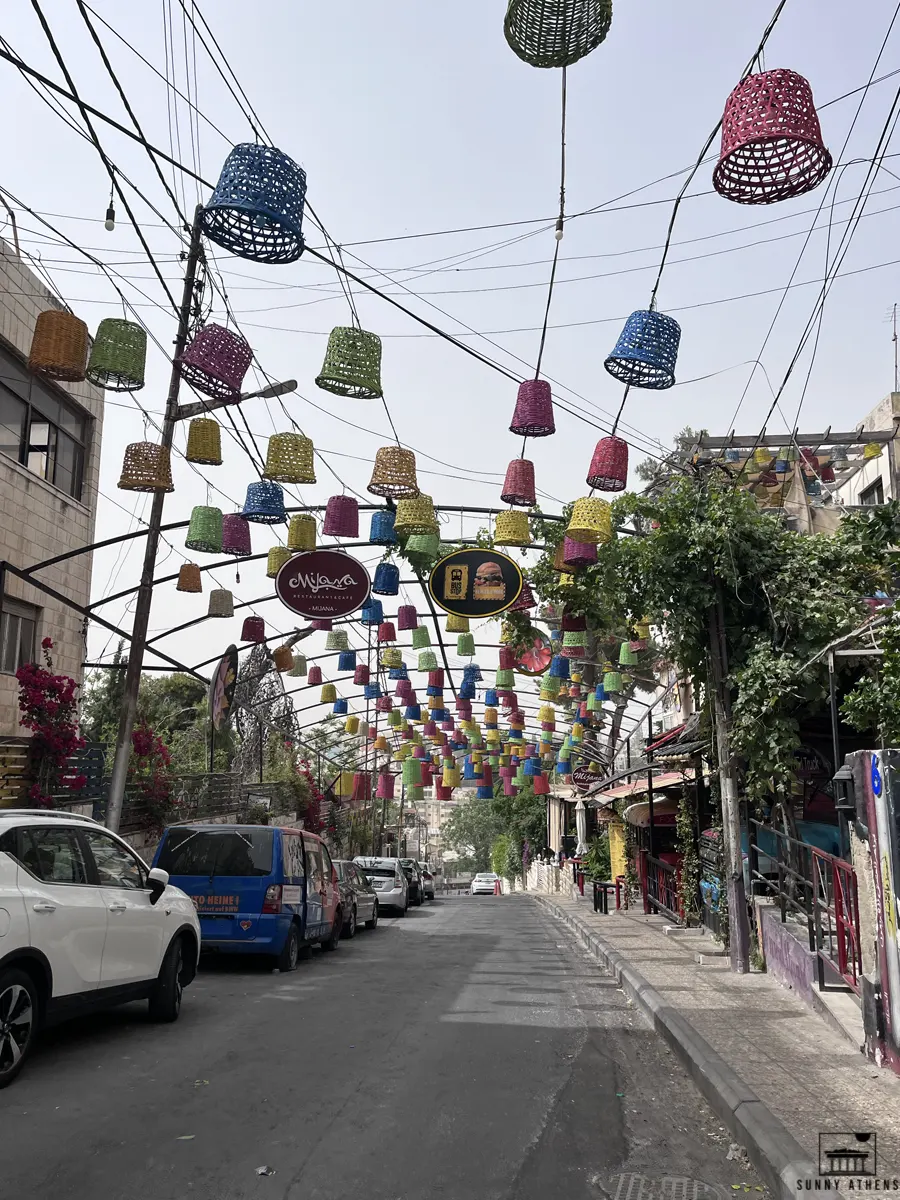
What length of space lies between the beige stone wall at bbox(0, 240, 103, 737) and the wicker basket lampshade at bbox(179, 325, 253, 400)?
704 cm

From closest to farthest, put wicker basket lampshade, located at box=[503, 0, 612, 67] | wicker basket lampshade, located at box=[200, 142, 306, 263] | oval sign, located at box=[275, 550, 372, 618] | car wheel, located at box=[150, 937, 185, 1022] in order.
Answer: wicker basket lampshade, located at box=[503, 0, 612, 67] < wicker basket lampshade, located at box=[200, 142, 306, 263] < car wheel, located at box=[150, 937, 185, 1022] < oval sign, located at box=[275, 550, 372, 618]

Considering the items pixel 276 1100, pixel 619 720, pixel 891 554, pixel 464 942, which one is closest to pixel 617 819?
pixel 619 720

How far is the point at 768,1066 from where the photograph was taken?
728 cm

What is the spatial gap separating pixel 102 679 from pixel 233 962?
2843 cm

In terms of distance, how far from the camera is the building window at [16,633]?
58.9 feet

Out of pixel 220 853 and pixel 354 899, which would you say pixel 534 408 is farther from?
pixel 354 899

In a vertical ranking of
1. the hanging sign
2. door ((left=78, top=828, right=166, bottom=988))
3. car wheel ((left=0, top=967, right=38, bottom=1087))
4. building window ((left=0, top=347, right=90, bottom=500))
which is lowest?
car wheel ((left=0, top=967, right=38, bottom=1087))

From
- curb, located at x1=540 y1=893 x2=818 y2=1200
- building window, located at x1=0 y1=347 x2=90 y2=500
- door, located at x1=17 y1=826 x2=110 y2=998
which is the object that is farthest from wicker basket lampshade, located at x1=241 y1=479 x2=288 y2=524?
curb, located at x1=540 y1=893 x2=818 y2=1200

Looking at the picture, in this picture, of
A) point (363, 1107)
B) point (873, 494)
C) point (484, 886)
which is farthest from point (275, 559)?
point (484, 886)

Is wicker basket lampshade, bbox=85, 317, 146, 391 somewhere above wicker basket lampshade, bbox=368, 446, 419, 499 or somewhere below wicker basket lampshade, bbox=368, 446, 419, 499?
above

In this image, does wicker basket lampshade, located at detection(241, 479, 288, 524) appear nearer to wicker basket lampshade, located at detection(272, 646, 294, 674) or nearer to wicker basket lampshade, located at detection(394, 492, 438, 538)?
wicker basket lampshade, located at detection(394, 492, 438, 538)

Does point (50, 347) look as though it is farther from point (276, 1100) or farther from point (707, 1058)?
point (707, 1058)

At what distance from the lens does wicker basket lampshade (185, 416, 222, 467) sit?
12406 mm

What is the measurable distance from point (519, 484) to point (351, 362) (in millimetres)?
3608
